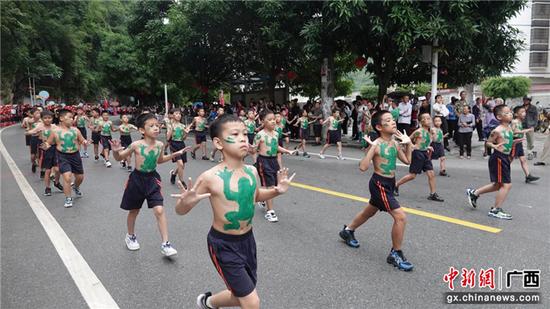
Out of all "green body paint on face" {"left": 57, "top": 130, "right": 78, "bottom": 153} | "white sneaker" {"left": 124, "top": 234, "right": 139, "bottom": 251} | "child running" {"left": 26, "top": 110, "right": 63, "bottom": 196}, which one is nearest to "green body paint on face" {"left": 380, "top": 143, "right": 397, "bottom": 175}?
"white sneaker" {"left": 124, "top": 234, "right": 139, "bottom": 251}

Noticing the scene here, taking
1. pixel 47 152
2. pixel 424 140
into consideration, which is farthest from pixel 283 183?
pixel 47 152

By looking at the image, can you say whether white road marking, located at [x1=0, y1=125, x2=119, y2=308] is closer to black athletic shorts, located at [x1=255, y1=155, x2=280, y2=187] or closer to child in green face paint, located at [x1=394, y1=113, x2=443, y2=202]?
black athletic shorts, located at [x1=255, y1=155, x2=280, y2=187]

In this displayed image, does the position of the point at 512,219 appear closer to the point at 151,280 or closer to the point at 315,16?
the point at 151,280

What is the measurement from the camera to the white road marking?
3.75m

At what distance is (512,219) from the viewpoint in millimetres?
5879

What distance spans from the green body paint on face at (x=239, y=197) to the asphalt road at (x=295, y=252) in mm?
975

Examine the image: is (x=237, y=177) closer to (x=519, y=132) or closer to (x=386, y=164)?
(x=386, y=164)

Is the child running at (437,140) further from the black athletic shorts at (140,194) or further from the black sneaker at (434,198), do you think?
the black athletic shorts at (140,194)

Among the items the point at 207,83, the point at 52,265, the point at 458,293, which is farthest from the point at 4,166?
the point at 207,83

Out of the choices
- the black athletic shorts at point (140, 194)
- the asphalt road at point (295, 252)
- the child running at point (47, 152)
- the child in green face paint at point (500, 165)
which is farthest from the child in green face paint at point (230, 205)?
the child running at point (47, 152)

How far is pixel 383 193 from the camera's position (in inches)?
178

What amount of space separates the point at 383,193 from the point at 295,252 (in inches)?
45.9

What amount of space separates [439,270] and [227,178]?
96.5 inches

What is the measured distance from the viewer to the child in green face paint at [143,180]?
4.91m
